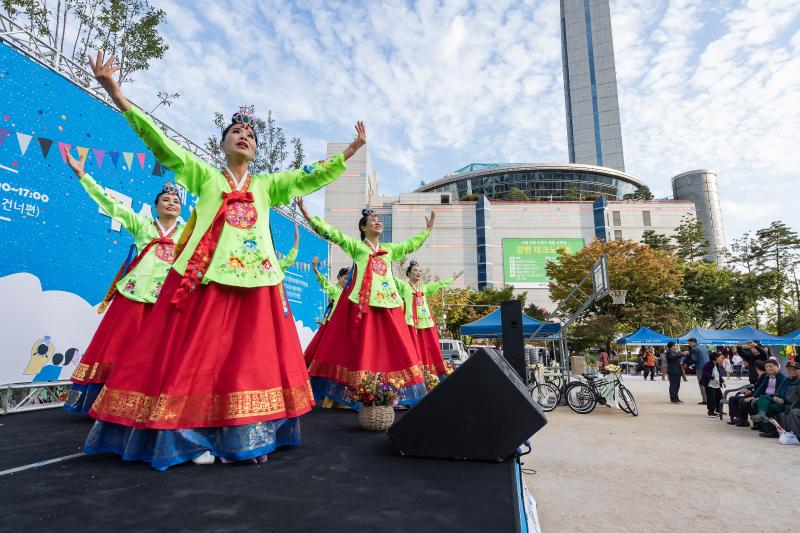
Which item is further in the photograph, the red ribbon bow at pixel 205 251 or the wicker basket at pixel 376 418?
the wicker basket at pixel 376 418

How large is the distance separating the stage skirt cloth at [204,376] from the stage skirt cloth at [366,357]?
182 cm

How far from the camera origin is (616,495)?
10.5 feet

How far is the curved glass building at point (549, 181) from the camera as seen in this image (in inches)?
2189

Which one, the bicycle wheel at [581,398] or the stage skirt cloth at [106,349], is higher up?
the stage skirt cloth at [106,349]

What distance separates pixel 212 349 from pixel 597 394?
7.68 meters

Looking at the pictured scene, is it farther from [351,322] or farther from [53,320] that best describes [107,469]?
[53,320]

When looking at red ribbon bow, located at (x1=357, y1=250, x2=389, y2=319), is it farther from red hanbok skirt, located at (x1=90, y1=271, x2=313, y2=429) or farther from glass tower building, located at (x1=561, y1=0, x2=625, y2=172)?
glass tower building, located at (x1=561, y1=0, x2=625, y2=172)

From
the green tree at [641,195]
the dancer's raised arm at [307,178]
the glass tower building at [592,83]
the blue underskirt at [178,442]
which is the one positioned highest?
the glass tower building at [592,83]

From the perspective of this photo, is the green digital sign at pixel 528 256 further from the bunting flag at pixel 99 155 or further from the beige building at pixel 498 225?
the bunting flag at pixel 99 155

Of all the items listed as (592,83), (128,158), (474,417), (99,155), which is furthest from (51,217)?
(592,83)

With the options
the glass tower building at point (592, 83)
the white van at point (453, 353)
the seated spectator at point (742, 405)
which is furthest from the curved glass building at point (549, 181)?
the seated spectator at point (742, 405)

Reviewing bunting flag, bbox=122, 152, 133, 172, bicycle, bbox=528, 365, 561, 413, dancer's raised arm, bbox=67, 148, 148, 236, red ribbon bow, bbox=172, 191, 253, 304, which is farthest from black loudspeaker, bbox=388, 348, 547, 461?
bicycle, bbox=528, 365, 561, 413

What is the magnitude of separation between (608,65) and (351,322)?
76722 mm

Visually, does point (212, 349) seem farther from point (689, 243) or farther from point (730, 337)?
point (689, 243)
